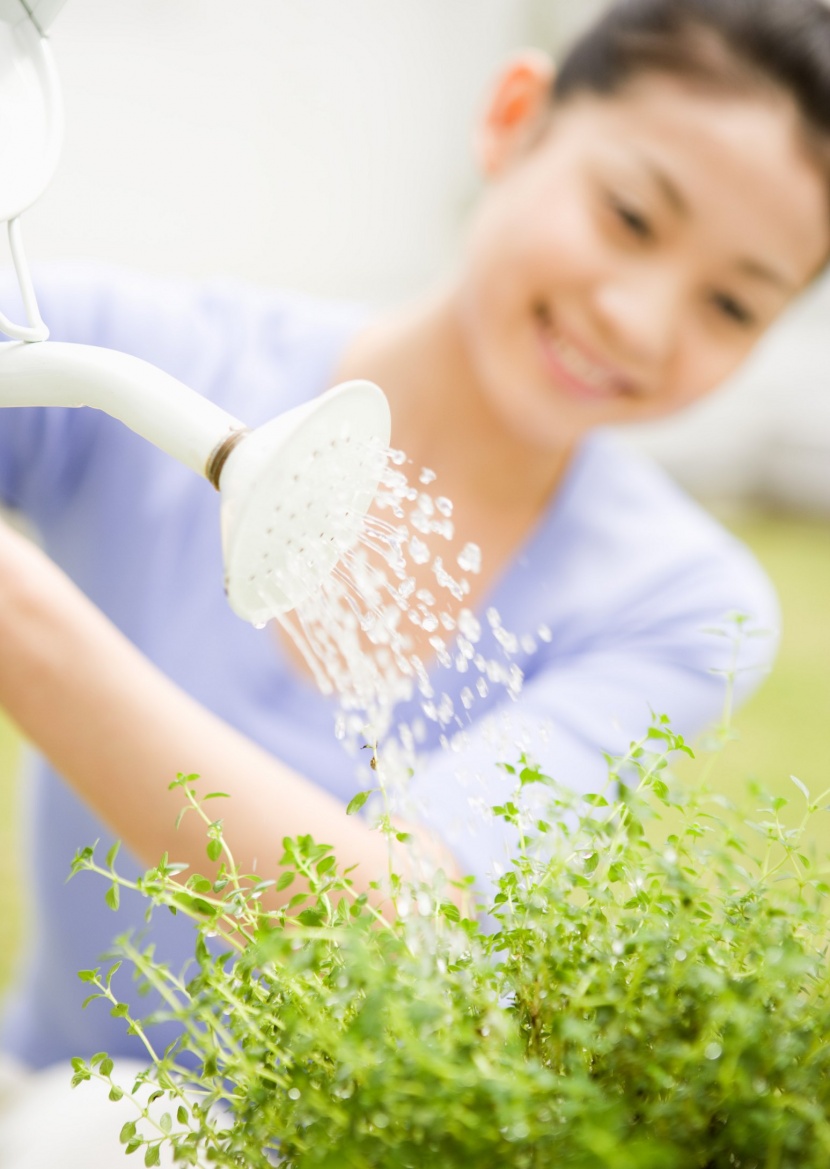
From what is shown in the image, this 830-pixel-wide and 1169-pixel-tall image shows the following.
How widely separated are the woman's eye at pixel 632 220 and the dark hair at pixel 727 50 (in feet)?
0.37

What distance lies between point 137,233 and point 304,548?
2806 millimetres

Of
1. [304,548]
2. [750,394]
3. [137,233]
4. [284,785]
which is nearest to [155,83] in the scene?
[137,233]

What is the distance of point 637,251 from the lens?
0.96 meters

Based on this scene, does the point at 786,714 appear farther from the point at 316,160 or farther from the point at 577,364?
the point at 316,160

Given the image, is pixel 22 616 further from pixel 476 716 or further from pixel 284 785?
pixel 476 716

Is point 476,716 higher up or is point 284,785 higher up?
point 284,785

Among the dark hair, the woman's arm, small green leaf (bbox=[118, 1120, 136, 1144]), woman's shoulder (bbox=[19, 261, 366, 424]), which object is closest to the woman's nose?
the dark hair

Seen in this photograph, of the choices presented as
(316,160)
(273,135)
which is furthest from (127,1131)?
(316,160)

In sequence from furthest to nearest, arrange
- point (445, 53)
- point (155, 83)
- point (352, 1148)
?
point (445, 53)
point (155, 83)
point (352, 1148)

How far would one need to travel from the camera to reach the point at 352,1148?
35 centimetres

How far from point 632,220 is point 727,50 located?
6.3 inches

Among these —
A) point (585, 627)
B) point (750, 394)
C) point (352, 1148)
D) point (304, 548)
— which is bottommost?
point (750, 394)

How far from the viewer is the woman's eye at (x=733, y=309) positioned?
39.4 inches

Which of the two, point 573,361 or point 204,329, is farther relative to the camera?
point 204,329
